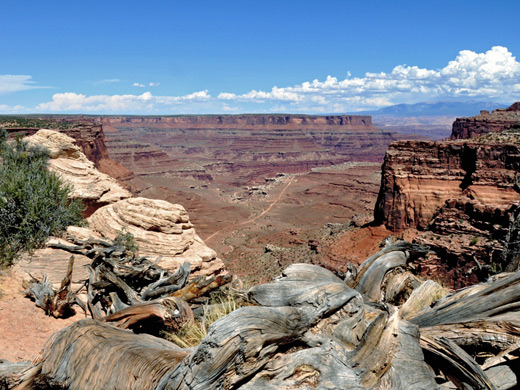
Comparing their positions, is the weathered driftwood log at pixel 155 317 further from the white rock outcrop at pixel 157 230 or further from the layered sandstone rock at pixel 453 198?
the layered sandstone rock at pixel 453 198

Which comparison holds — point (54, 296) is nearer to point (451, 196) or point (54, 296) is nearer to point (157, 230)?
point (157, 230)

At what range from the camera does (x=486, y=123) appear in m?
88.6

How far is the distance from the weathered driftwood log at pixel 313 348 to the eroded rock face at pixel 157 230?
754cm

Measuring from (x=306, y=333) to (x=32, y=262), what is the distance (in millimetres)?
8272

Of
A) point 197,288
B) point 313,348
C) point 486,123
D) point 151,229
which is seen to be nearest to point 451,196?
point 151,229


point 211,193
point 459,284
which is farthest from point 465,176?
point 211,193

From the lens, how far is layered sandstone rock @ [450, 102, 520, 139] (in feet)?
278

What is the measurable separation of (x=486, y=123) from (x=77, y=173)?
320ft

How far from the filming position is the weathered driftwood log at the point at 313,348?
109 inches

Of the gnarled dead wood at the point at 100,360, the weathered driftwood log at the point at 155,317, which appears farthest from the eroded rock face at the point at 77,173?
the gnarled dead wood at the point at 100,360

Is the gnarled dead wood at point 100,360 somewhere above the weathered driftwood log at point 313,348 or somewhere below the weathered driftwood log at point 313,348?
below

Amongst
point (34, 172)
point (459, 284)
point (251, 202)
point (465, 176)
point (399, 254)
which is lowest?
point (251, 202)

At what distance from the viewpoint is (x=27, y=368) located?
4039 mm

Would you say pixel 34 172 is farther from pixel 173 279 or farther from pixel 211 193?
pixel 211 193
